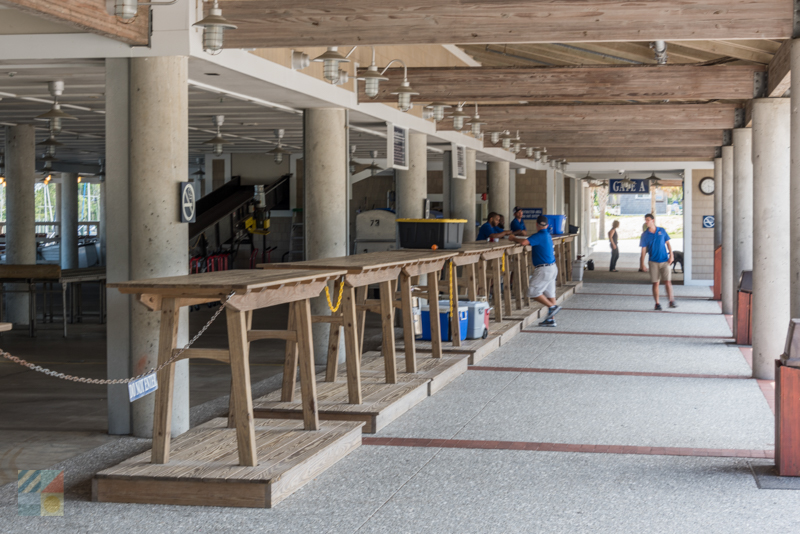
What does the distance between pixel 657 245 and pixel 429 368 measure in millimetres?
7698

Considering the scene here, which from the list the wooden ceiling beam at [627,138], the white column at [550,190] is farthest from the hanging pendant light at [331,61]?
the white column at [550,190]

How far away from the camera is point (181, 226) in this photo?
20.0 ft

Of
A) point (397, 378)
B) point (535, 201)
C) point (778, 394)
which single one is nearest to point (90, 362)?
point (397, 378)

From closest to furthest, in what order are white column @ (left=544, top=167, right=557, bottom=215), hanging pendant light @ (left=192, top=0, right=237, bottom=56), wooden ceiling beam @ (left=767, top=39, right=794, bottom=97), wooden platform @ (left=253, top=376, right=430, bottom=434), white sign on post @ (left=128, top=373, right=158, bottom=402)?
white sign on post @ (left=128, top=373, right=158, bottom=402) < hanging pendant light @ (left=192, top=0, right=237, bottom=56) < wooden platform @ (left=253, top=376, right=430, bottom=434) < wooden ceiling beam @ (left=767, top=39, right=794, bottom=97) < white column @ (left=544, top=167, right=557, bottom=215)

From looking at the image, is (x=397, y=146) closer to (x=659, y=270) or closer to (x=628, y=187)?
(x=659, y=270)

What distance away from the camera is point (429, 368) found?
805cm

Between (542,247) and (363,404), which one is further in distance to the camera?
(542,247)

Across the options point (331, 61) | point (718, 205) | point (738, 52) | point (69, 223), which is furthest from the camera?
point (69, 223)

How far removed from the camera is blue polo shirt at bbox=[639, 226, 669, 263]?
571 inches

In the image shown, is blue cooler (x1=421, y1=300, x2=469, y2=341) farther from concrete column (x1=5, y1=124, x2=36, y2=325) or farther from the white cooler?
concrete column (x1=5, y1=124, x2=36, y2=325)

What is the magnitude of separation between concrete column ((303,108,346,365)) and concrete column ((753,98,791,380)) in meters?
4.01

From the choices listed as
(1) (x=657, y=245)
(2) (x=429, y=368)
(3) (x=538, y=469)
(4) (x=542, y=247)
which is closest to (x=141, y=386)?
(3) (x=538, y=469)

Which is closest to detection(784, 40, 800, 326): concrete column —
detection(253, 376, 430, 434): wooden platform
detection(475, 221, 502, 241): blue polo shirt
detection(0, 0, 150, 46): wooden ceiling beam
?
detection(253, 376, 430, 434): wooden platform

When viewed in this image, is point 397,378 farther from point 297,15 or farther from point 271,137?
point 271,137
